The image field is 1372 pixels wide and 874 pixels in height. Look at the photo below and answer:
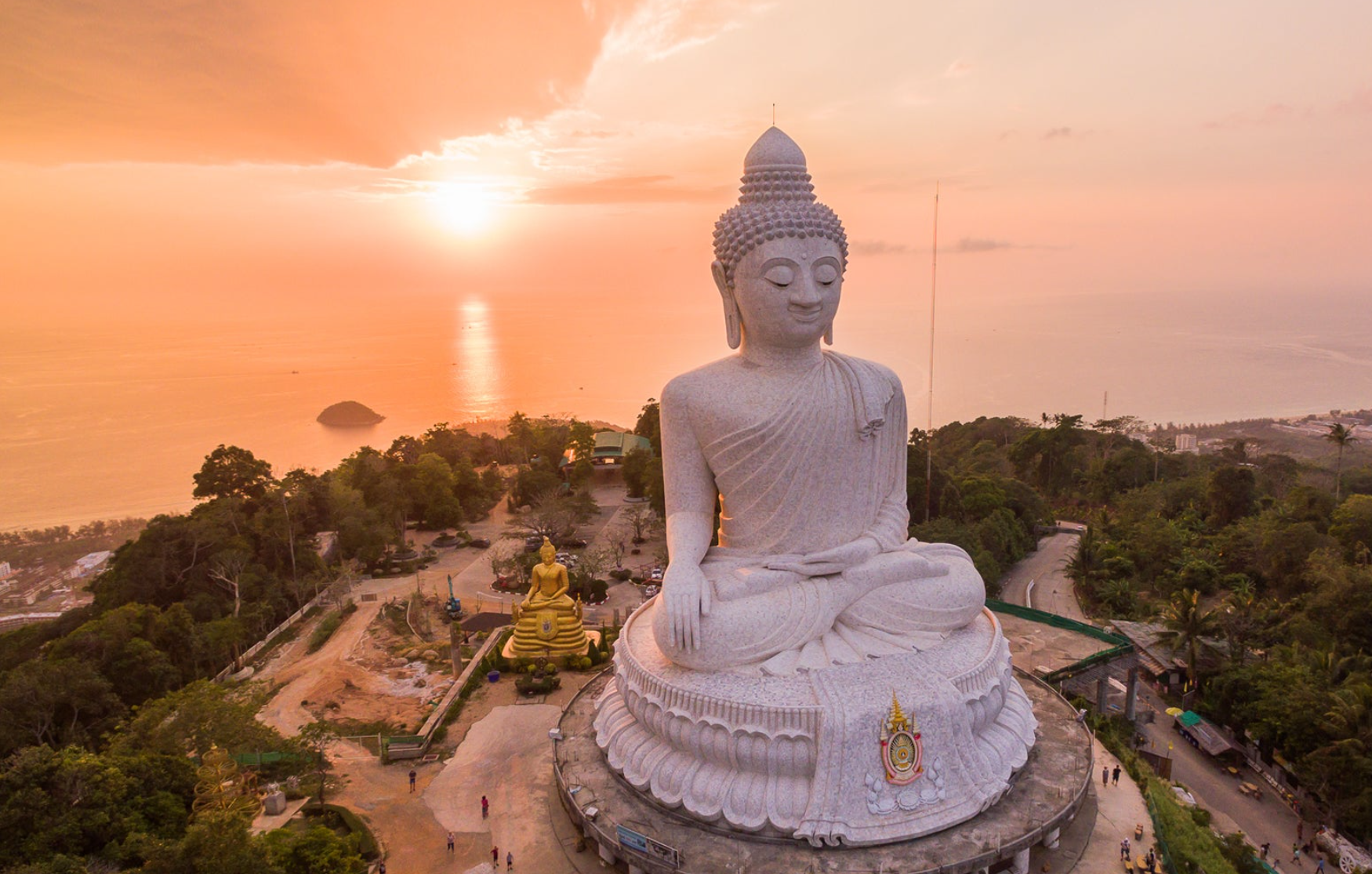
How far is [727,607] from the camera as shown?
9.93 m

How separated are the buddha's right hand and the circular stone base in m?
2.02

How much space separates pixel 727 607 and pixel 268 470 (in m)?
22.2

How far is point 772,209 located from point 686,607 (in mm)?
5049

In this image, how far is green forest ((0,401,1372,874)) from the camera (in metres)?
9.85

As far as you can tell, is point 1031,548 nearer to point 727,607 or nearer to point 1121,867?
point 1121,867

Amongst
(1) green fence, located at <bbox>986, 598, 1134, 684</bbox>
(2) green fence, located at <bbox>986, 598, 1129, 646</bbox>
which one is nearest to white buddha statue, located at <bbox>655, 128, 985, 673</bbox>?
(1) green fence, located at <bbox>986, 598, 1134, 684</bbox>

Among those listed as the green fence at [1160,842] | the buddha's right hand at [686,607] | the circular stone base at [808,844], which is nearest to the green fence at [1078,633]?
the green fence at [1160,842]

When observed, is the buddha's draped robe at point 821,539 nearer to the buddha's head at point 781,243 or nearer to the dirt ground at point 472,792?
→ the buddha's head at point 781,243

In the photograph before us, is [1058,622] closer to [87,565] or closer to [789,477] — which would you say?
[789,477]

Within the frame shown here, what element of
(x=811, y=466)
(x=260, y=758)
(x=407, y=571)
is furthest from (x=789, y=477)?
(x=407, y=571)

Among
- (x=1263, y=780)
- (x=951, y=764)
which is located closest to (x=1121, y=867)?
(x=951, y=764)

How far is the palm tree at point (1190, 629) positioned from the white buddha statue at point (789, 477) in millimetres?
9564

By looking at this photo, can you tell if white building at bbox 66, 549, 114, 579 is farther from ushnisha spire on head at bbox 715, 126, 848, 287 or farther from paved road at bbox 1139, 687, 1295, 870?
paved road at bbox 1139, 687, 1295, 870

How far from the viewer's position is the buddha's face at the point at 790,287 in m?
10.5
